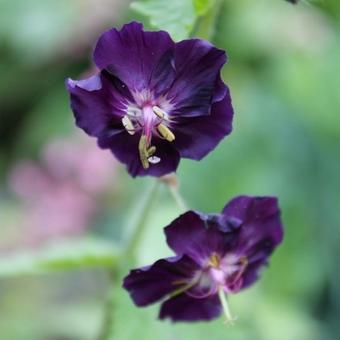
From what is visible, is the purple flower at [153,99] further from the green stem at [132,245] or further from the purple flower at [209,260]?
the green stem at [132,245]

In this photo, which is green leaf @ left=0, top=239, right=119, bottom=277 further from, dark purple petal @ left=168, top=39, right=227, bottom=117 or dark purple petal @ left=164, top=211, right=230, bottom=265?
dark purple petal @ left=168, top=39, right=227, bottom=117

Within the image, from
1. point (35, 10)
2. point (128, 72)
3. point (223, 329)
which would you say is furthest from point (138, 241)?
point (35, 10)

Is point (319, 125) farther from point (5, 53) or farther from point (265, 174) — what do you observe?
point (5, 53)

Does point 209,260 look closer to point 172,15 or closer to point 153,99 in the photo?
point 153,99

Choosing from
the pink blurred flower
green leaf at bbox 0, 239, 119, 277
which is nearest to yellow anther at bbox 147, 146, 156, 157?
green leaf at bbox 0, 239, 119, 277

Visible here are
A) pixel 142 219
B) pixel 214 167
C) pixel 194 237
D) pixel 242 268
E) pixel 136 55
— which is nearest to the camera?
pixel 136 55

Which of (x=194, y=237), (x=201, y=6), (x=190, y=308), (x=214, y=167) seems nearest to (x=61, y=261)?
(x=190, y=308)
